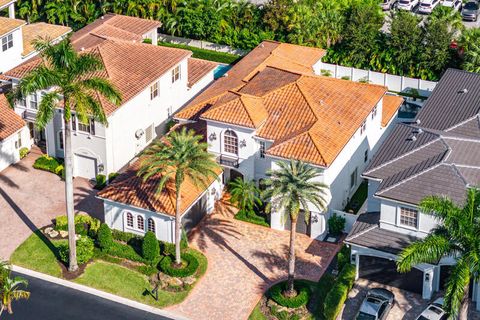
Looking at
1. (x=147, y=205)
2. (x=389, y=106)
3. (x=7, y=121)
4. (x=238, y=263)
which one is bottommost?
(x=238, y=263)

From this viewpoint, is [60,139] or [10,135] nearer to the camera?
[10,135]

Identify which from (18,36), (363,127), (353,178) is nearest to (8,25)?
(18,36)

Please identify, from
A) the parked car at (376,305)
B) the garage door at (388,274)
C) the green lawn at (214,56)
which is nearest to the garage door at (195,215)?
the garage door at (388,274)

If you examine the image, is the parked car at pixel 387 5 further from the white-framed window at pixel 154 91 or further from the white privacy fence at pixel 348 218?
the white privacy fence at pixel 348 218

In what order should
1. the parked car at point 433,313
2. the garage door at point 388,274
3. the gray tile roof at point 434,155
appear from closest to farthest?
the parked car at point 433,313, the gray tile roof at point 434,155, the garage door at point 388,274

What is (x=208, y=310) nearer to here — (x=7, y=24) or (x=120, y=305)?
(x=120, y=305)

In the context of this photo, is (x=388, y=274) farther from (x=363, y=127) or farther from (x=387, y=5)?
(x=387, y=5)
